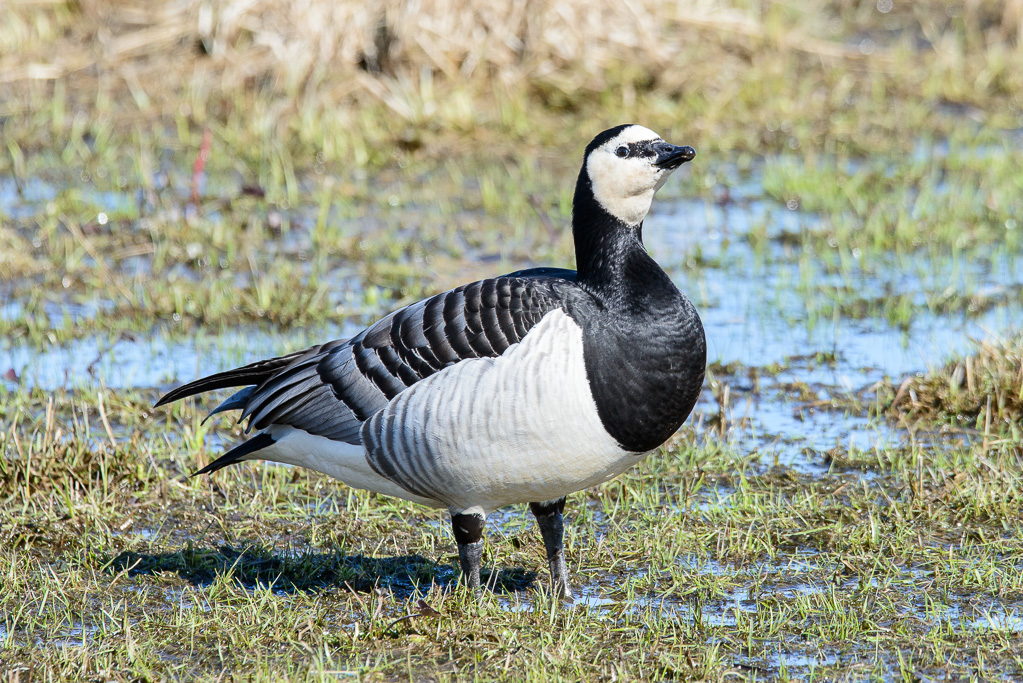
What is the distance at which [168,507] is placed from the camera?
5.46 metres

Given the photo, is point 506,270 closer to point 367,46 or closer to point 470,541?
point 367,46

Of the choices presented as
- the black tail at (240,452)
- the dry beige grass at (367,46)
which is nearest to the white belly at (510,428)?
the black tail at (240,452)

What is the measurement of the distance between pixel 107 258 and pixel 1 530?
3451 millimetres

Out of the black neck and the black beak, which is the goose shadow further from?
the black beak

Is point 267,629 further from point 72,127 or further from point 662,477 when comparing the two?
point 72,127

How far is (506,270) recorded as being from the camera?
827 cm

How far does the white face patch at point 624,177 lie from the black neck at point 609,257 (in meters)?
0.03

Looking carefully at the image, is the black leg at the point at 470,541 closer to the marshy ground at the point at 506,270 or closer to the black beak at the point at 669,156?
the marshy ground at the point at 506,270

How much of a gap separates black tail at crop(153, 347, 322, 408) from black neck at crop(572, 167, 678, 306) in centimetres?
113

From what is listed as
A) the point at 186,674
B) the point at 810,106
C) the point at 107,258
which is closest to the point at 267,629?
the point at 186,674

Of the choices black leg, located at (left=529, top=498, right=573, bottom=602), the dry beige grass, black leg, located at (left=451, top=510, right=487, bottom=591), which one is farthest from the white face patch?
the dry beige grass

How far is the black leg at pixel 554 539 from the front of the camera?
4738 millimetres

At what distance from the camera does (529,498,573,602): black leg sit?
15.5 feet

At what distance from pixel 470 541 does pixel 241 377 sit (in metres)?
1.09
